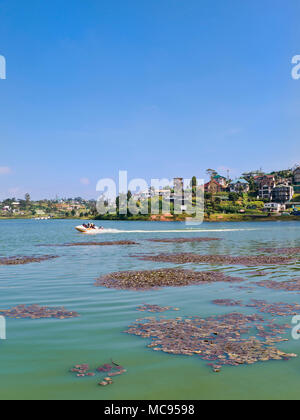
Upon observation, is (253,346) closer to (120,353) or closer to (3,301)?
(120,353)

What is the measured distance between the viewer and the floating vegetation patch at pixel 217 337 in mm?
10845

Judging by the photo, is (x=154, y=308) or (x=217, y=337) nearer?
(x=217, y=337)

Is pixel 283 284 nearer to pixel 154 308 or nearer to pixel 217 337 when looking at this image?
pixel 154 308

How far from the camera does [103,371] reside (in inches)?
393

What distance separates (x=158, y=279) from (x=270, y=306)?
30.4 ft

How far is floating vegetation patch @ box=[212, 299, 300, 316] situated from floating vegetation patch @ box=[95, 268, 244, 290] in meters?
5.11

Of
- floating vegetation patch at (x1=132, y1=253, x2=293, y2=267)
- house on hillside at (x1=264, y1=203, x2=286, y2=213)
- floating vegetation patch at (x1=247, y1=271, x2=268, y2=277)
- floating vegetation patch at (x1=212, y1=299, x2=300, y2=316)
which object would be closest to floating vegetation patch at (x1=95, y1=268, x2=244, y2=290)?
floating vegetation patch at (x1=247, y1=271, x2=268, y2=277)

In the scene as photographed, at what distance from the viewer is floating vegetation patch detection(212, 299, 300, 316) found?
52.0ft

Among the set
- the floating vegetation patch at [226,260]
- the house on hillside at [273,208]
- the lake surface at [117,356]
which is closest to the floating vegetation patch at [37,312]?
the lake surface at [117,356]

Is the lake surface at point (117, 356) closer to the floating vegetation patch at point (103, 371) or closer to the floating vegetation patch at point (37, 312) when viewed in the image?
the floating vegetation patch at point (103, 371)

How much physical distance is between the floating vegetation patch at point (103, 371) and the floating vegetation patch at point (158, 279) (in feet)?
36.8

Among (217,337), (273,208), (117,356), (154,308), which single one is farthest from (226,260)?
(273,208)
